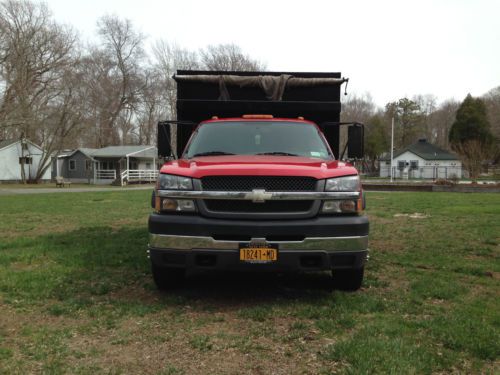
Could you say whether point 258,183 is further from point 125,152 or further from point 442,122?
point 442,122

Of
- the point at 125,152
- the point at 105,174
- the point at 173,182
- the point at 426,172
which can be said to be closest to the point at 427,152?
the point at 426,172

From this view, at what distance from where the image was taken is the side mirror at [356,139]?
622 cm

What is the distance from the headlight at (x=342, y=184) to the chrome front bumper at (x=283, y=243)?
Result: 1.57ft

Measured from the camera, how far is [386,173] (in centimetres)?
6281

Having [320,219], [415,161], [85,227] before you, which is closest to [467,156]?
[415,161]

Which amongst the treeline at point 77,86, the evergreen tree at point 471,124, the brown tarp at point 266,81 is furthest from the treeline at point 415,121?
the brown tarp at point 266,81

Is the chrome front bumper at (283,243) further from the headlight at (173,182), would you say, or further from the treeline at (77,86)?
the treeline at (77,86)

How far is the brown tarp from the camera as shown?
685cm

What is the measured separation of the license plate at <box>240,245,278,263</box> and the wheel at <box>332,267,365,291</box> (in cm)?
104

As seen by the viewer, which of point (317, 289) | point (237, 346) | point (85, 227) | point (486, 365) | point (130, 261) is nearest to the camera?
A: point (486, 365)

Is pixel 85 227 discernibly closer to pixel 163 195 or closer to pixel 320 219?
pixel 163 195

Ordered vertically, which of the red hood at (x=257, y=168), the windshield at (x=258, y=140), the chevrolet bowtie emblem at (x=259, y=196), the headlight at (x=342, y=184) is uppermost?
the windshield at (x=258, y=140)

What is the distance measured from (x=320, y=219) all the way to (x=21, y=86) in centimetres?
3707

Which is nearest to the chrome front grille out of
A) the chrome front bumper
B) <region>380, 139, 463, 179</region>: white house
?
the chrome front bumper
